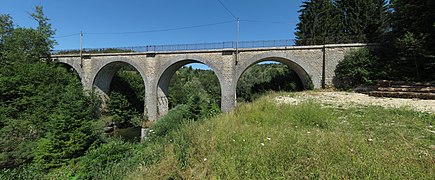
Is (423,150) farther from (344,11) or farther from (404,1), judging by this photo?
(344,11)

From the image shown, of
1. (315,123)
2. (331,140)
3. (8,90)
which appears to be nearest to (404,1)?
(315,123)

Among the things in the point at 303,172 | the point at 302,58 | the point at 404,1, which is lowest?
the point at 303,172

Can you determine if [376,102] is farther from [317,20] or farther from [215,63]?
[317,20]

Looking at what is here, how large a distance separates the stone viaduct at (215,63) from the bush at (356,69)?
19.8 inches

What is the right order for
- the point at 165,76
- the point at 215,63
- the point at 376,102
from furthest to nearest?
1. the point at 165,76
2. the point at 215,63
3. the point at 376,102

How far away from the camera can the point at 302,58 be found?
41.9 ft

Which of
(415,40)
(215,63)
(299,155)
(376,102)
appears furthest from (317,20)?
(299,155)

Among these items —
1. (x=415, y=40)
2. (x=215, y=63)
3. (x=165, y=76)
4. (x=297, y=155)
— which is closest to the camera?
(x=297, y=155)

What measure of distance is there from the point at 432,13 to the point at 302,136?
13.4 metres

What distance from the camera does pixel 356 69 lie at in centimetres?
1141

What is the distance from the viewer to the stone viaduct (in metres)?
12.6

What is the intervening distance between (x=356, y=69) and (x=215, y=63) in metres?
10.3

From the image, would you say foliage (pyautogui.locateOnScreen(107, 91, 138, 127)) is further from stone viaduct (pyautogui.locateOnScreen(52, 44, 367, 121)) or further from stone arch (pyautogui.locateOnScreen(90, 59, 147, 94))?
stone viaduct (pyautogui.locateOnScreen(52, 44, 367, 121))

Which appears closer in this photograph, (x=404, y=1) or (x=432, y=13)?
(x=432, y=13)
